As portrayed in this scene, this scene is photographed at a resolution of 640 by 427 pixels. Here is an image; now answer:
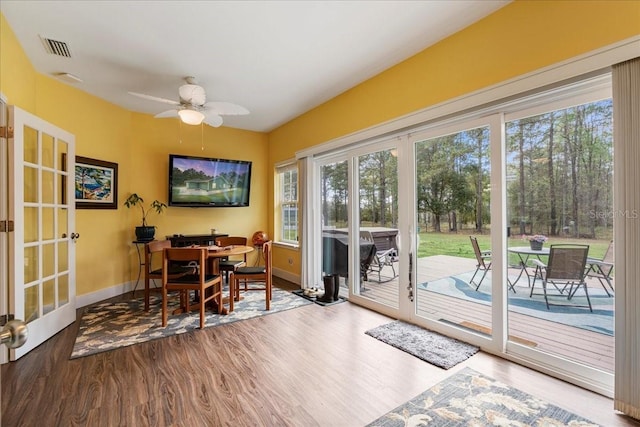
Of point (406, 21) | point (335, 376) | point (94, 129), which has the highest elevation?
point (406, 21)

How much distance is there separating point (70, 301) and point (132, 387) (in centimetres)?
185

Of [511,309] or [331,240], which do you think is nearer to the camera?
[511,309]

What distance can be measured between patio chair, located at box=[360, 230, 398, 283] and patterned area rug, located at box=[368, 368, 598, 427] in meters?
1.48

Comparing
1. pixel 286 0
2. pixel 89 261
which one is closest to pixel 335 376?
pixel 286 0

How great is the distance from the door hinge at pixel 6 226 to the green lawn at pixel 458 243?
3.76 metres

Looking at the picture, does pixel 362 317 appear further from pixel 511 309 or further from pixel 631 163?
pixel 631 163

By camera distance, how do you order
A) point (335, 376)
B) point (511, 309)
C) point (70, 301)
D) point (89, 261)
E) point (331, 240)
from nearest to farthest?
1. point (335, 376)
2. point (511, 309)
3. point (70, 301)
4. point (89, 261)
5. point (331, 240)

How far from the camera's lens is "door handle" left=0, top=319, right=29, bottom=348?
0.75m

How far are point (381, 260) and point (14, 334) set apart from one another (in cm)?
327

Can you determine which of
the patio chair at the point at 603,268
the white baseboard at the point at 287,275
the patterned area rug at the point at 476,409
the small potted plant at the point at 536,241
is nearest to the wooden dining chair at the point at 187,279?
the white baseboard at the point at 287,275

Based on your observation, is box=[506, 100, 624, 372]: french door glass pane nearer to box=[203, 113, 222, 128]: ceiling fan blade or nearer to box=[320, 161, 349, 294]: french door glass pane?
box=[320, 161, 349, 294]: french door glass pane

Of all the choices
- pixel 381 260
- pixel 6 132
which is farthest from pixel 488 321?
pixel 6 132

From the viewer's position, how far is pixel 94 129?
3977mm

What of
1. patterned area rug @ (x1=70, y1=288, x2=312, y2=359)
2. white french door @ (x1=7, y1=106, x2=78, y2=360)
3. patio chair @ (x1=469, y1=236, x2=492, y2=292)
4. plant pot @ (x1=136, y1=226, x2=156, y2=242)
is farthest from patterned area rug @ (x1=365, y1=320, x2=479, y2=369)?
plant pot @ (x1=136, y1=226, x2=156, y2=242)
